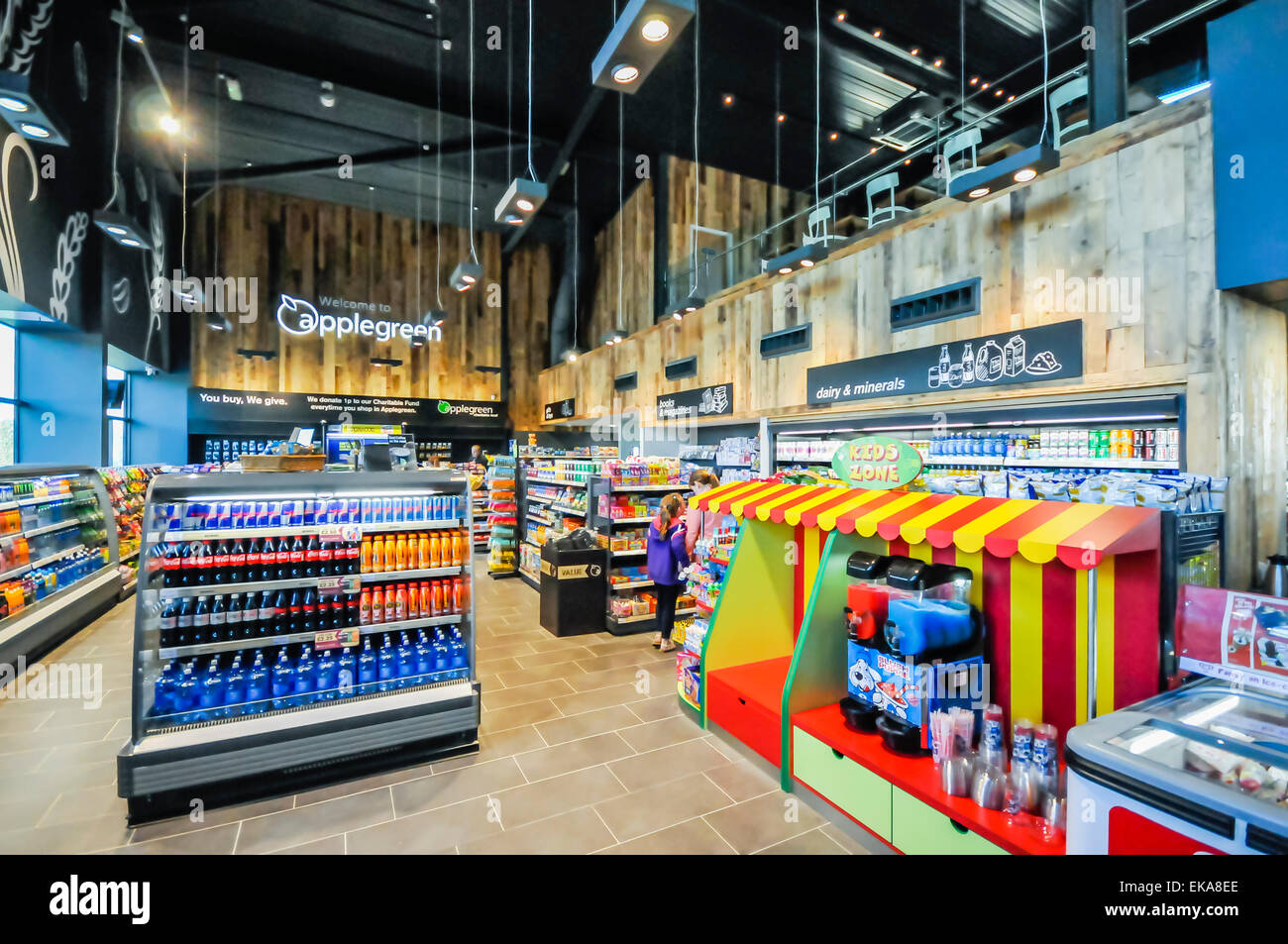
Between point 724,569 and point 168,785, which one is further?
point 724,569

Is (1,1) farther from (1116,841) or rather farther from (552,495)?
(1116,841)

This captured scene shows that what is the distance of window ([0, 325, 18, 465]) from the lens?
7223 millimetres

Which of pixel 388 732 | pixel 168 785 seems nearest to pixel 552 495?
pixel 388 732

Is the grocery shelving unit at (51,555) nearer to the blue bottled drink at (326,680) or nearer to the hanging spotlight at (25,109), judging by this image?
the hanging spotlight at (25,109)

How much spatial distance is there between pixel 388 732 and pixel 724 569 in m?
2.46

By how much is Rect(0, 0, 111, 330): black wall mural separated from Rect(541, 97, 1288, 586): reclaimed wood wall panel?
794 centimetres

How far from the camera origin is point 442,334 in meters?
14.4

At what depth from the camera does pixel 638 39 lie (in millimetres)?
3068

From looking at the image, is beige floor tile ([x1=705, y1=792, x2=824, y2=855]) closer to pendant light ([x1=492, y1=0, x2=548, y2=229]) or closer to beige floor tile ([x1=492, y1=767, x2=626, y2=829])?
beige floor tile ([x1=492, y1=767, x2=626, y2=829])

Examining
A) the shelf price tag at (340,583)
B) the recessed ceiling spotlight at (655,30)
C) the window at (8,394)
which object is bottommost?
the shelf price tag at (340,583)

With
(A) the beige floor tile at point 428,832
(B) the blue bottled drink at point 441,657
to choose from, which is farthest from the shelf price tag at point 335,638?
(A) the beige floor tile at point 428,832

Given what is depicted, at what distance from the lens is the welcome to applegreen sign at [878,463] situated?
302 centimetres

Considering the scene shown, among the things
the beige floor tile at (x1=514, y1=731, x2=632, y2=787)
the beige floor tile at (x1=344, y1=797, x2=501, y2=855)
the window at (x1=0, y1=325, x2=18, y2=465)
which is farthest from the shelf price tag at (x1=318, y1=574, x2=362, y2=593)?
the window at (x1=0, y1=325, x2=18, y2=465)

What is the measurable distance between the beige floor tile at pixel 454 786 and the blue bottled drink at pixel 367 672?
2.01 ft
